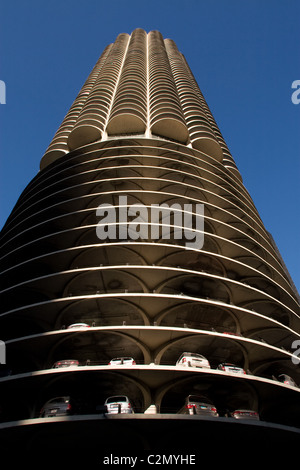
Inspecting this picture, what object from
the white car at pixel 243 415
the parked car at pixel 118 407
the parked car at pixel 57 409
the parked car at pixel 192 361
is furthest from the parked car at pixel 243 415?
the parked car at pixel 57 409

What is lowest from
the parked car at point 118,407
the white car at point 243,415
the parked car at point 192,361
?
the white car at point 243,415

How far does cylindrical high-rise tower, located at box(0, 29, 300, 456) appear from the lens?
1350 centimetres

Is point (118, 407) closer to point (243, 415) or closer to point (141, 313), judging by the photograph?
point (243, 415)

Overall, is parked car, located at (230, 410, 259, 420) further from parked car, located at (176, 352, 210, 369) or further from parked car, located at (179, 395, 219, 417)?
parked car, located at (176, 352, 210, 369)

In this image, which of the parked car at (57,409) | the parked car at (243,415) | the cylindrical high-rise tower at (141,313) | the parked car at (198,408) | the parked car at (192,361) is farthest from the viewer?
the parked car at (192,361)

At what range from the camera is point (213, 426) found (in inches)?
501

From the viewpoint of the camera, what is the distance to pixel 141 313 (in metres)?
20.1

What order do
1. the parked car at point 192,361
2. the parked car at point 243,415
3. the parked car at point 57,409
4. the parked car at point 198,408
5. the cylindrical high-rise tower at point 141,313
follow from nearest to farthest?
the parked car at point 198,408, the parked car at point 57,409, the cylindrical high-rise tower at point 141,313, the parked car at point 243,415, the parked car at point 192,361

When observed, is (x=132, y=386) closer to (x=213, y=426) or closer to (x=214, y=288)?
(x=213, y=426)

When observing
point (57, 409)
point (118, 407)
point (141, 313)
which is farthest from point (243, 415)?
point (141, 313)

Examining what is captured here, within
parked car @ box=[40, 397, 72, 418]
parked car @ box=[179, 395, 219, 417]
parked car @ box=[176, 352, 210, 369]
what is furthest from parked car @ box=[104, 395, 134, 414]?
parked car @ box=[176, 352, 210, 369]

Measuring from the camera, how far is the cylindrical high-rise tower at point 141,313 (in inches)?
531

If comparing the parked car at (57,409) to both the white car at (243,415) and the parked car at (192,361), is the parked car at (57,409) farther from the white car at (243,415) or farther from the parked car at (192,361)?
the white car at (243,415)

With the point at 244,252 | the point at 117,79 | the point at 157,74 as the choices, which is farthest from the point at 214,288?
the point at 117,79
